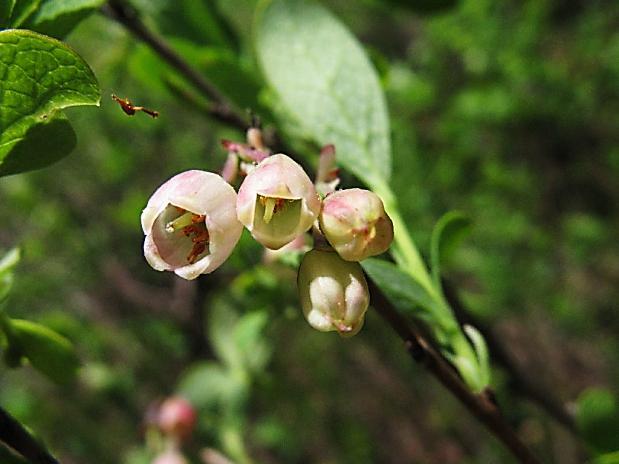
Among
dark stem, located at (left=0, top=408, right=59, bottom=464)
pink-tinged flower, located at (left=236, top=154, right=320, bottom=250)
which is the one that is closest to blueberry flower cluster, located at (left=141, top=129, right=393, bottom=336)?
pink-tinged flower, located at (left=236, top=154, right=320, bottom=250)

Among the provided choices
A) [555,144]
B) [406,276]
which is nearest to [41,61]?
[406,276]

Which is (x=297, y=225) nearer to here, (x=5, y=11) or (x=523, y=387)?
(x=5, y=11)

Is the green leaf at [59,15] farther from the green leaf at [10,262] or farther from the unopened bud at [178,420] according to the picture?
the unopened bud at [178,420]

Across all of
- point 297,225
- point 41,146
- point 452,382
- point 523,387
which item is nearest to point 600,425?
point 523,387

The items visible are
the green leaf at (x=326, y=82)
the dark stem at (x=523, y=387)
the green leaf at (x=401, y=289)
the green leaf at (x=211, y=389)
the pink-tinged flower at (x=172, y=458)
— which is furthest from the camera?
the green leaf at (x=211, y=389)

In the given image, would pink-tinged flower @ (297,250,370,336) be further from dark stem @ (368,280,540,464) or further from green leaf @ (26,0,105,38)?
green leaf @ (26,0,105,38)

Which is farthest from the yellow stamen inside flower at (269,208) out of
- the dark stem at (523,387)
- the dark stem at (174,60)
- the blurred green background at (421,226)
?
the blurred green background at (421,226)

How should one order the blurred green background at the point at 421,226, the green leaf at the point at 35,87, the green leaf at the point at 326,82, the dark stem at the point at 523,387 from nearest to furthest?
the green leaf at the point at 35,87 → the green leaf at the point at 326,82 → the dark stem at the point at 523,387 → the blurred green background at the point at 421,226
